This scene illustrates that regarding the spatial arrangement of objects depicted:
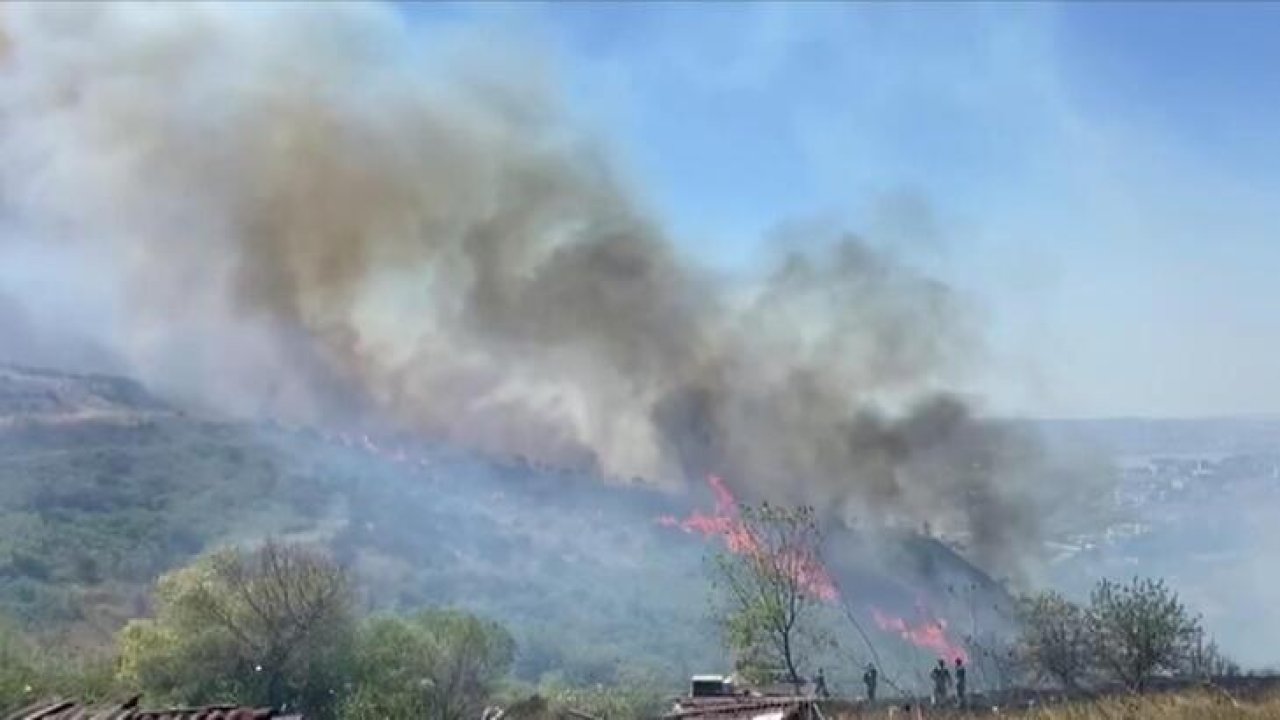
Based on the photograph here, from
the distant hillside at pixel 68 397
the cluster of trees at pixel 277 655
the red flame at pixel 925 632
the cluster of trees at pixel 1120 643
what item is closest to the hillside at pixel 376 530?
the distant hillside at pixel 68 397

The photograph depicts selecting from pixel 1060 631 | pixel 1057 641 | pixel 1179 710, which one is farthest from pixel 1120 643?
pixel 1179 710

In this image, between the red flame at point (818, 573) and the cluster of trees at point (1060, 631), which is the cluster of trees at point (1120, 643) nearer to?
the cluster of trees at point (1060, 631)

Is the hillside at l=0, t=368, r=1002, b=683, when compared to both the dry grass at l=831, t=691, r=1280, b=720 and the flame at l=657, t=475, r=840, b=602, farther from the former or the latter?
the dry grass at l=831, t=691, r=1280, b=720

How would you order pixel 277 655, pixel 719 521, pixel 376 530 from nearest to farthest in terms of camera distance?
pixel 277 655 < pixel 376 530 < pixel 719 521

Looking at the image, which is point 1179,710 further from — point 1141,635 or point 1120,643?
point 1120,643

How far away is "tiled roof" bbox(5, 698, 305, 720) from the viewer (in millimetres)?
13789

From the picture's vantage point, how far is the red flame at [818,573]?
209ft

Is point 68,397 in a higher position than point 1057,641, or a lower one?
higher

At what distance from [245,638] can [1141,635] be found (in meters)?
25.1

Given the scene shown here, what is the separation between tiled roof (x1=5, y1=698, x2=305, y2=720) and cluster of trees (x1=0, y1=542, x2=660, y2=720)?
56.8 feet

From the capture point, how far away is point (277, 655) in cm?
3519

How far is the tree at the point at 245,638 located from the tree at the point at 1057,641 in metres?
21.6

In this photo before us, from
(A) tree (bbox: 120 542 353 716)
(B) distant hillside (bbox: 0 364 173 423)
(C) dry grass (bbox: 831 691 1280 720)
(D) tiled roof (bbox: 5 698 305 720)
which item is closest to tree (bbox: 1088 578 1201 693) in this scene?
(C) dry grass (bbox: 831 691 1280 720)

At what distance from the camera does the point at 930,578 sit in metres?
84.2
